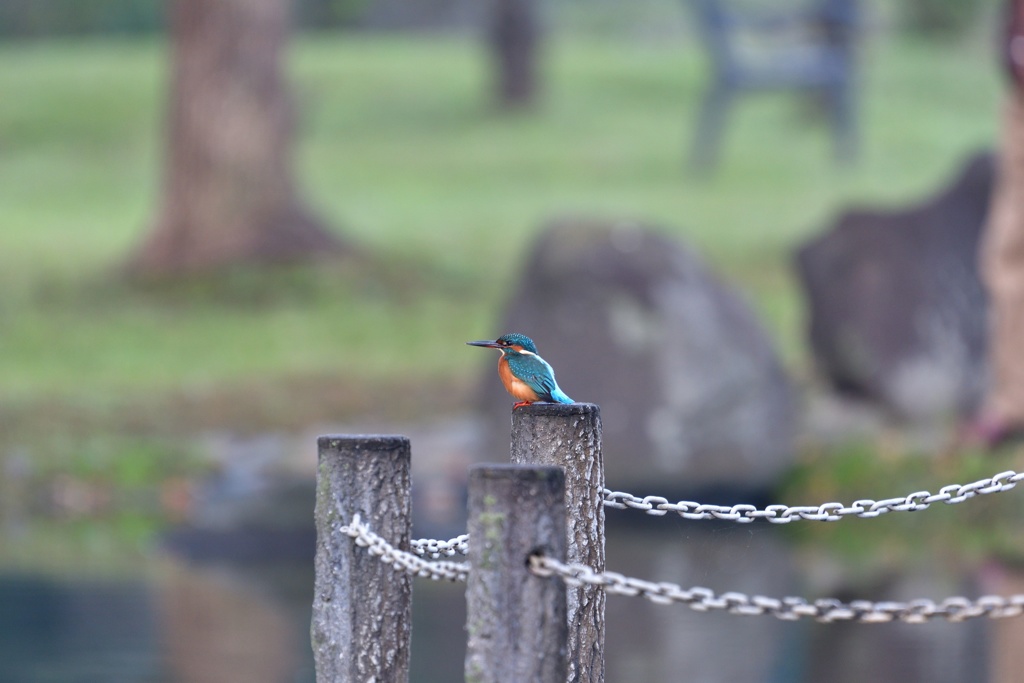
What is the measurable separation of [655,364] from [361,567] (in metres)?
6.11

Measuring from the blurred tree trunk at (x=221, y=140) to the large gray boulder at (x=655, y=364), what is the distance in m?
5.69

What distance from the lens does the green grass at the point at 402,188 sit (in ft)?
42.1

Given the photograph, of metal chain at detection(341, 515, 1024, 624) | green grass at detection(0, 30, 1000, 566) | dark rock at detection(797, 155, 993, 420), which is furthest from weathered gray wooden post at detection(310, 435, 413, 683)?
dark rock at detection(797, 155, 993, 420)

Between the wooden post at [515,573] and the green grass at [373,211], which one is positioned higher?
the green grass at [373,211]

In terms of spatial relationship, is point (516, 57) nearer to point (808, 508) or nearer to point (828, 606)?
point (808, 508)

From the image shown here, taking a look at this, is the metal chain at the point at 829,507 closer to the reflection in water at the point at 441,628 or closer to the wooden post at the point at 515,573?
the wooden post at the point at 515,573

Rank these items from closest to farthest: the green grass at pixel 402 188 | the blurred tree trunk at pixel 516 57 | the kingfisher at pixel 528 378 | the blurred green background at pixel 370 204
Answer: the kingfisher at pixel 528 378 < the blurred green background at pixel 370 204 < the green grass at pixel 402 188 < the blurred tree trunk at pixel 516 57

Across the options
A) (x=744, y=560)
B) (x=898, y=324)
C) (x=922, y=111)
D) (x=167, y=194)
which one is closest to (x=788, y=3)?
(x=922, y=111)

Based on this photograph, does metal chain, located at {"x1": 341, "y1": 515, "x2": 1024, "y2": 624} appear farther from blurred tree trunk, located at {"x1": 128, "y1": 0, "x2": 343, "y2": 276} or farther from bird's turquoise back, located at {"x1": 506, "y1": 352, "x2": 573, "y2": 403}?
blurred tree trunk, located at {"x1": 128, "y1": 0, "x2": 343, "y2": 276}

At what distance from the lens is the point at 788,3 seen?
3288cm

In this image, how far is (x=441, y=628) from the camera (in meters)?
6.86

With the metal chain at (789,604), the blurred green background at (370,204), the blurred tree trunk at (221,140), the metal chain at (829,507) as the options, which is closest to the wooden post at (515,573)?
the metal chain at (789,604)

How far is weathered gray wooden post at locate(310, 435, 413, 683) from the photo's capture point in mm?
3461

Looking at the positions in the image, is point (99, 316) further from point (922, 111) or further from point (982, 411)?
point (922, 111)
